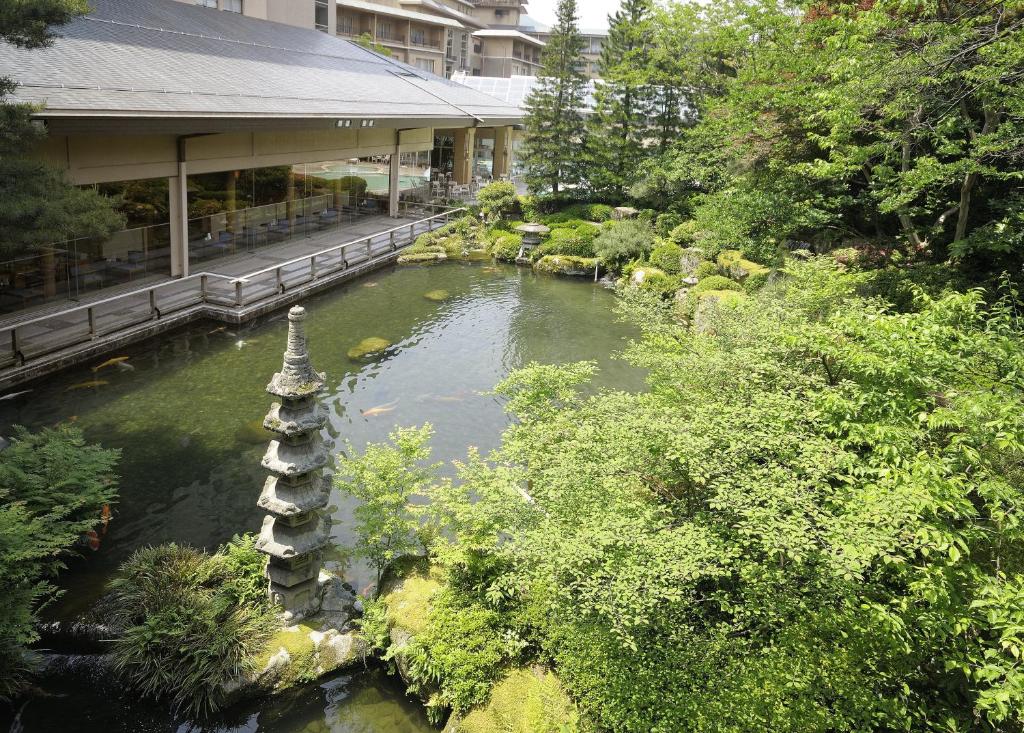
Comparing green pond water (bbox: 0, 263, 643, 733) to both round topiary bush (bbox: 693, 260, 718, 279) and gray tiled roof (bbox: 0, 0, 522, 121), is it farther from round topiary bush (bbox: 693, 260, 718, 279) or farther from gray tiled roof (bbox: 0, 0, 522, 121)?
gray tiled roof (bbox: 0, 0, 522, 121)

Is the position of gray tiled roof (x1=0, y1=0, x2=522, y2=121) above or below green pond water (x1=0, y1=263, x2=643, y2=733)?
above

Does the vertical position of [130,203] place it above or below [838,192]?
below

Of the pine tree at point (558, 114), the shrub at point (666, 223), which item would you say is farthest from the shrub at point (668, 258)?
the pine tree at point (558, 114)

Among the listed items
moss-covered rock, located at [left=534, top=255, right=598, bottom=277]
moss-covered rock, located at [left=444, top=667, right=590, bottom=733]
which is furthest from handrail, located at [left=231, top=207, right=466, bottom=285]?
moss-covered rock, located at [left=444, top=667, right=590, bottom=733]

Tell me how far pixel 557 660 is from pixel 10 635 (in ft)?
17.0

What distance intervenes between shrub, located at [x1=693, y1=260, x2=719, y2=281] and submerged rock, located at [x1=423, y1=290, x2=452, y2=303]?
7979 mm

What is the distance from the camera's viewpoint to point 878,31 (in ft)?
41.9

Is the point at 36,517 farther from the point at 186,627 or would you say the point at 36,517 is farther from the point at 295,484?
the point at 295,484

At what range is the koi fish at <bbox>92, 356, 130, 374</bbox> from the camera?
14335 millimetres

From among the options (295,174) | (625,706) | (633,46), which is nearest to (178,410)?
(625,706)

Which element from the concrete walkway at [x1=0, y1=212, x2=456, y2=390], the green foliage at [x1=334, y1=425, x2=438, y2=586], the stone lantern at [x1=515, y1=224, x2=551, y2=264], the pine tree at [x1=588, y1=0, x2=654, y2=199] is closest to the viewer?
the green foliage at [x1=334, y1=425, x2=438, y2=586]

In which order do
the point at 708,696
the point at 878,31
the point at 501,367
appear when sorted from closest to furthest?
1. the point at 708,696
2. the point at 878,31
3. the point at 501,367

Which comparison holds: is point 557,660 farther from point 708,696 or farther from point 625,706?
point 708,696

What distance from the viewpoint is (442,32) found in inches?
2537
